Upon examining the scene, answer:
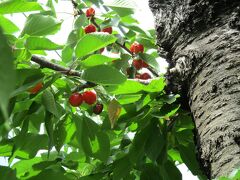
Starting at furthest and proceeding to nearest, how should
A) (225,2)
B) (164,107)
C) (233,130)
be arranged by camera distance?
(164,107)
(225,2)
(233,130)

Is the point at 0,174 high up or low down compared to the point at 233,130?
down

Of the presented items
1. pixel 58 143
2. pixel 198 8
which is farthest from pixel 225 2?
pixel 58 143

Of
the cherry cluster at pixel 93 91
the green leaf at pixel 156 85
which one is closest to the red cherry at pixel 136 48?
the cherry cluster at pixel 93 91

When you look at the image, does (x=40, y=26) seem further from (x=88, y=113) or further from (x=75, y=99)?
(x=88, y=113)

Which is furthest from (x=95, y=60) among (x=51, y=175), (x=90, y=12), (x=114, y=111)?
(x=90, y=12)

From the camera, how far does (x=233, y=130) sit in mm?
883

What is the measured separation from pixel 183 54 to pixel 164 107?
21cm

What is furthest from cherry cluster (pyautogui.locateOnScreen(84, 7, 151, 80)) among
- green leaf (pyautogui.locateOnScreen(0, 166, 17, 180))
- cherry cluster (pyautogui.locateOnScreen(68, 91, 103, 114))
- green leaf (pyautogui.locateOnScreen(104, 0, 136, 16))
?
green leaf (pyautogui.locateOnScreen(0, 166, 17, 180))

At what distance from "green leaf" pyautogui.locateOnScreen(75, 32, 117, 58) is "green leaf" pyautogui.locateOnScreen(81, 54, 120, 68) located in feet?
0.08

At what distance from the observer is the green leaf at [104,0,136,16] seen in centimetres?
145

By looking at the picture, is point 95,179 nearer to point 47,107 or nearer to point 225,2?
point 47,107

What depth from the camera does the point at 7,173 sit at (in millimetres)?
1146

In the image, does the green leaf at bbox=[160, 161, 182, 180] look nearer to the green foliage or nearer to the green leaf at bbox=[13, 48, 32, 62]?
the green foliage

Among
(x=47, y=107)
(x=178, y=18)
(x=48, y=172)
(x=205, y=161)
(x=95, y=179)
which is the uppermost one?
(x=178, y=18)
